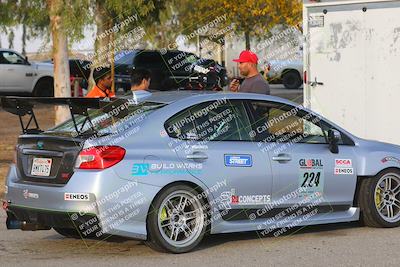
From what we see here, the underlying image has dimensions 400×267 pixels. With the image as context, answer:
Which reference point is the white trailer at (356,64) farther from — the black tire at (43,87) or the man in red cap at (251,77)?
the black tire at (43,87)

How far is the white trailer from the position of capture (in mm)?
12680

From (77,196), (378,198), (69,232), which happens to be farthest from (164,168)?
(378,198)

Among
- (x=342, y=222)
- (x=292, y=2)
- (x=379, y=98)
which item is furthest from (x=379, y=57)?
(x=292, y=2)

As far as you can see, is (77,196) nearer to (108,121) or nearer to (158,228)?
(158,228)

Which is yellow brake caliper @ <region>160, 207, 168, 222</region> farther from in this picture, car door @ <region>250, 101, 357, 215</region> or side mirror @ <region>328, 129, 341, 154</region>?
side mirror @ <region>328, 129, 341, 154</region>

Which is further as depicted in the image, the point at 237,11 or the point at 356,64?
the point at 237,11

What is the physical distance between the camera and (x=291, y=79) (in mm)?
35812

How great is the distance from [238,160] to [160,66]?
18.4 m

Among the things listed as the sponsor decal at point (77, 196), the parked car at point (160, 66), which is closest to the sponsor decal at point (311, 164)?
the sponsor decal at point (77, 196)

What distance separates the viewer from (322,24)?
43.2 feet

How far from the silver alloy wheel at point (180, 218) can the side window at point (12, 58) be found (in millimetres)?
19687

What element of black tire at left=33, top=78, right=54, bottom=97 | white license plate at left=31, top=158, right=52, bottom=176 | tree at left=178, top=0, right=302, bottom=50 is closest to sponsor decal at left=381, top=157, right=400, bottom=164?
Answer: white license plate at left=31, top=158, right=52, bottom=176

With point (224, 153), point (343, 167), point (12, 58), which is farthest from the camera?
point (12, 58)

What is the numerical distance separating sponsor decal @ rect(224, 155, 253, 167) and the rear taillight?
1086 millimetres
